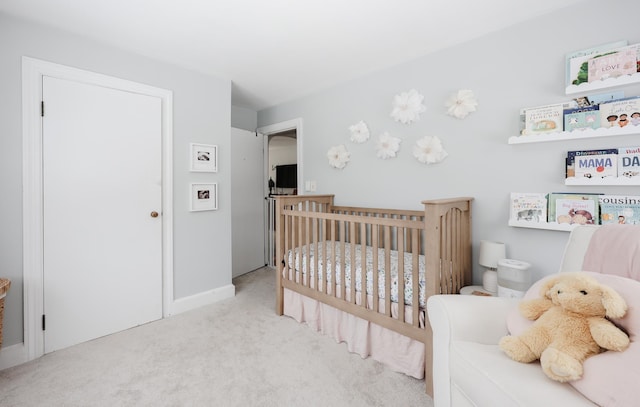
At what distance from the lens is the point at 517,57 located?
6.00ft

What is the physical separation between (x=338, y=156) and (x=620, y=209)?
6.73ft

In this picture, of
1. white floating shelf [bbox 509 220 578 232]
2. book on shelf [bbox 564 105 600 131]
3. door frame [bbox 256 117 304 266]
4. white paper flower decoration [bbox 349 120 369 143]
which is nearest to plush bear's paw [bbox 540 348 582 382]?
white floating shelf [bbox 509 220 578 232]

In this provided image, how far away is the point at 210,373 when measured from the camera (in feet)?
5.45

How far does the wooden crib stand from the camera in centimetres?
153

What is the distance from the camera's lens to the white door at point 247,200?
3.45 m

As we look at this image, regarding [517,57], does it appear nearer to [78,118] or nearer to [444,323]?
[444,323]

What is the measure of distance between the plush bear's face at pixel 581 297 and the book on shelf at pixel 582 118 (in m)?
1.16

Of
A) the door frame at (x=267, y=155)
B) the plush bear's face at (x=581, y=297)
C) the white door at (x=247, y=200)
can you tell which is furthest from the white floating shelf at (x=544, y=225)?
the white door at (x=247, y=200)

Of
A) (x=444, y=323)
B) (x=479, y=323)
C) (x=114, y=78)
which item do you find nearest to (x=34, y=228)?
(x=114, y=78)

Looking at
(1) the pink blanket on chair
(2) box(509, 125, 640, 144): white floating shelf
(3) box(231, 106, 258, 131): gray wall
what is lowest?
(1) the pink blanket on chair

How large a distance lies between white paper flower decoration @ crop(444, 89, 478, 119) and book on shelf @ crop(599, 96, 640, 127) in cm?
67

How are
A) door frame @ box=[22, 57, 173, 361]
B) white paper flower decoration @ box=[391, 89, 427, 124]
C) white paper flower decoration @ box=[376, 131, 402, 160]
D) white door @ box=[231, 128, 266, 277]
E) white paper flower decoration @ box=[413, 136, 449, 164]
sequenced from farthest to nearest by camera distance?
white door @ box=[231, 128, 266, 277]
white paper flower decoration @ box=[376, 131, 402, 160]
white paper flower decoration @ box=[391, 89, 427, 124]
white paper flower decoration @ box=[413, 136, 449, 164]
door frame @ box=[22, 57, 173, 361]

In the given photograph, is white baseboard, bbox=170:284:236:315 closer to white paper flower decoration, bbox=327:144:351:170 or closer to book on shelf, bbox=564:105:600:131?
white paper flower decoration, bbox=327:144:351:170

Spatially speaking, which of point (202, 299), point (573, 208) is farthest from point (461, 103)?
point (202, 299)
